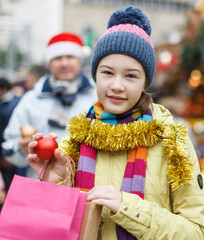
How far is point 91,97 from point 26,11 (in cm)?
3134

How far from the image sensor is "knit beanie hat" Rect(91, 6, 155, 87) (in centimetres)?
141

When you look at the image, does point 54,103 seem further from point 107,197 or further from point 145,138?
point 107,197

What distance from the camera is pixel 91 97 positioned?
2.79 m

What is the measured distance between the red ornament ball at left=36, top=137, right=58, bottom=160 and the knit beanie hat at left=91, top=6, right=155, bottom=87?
459 millimetres

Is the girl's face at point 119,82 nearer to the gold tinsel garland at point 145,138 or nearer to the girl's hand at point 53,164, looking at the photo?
the gold tinsel garland at point 145,138

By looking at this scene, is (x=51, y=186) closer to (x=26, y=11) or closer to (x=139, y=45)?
(x=139, y=45)

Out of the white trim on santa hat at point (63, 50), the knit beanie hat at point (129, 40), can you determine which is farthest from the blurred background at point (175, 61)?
the white trim on santa hat at point (63, 50)

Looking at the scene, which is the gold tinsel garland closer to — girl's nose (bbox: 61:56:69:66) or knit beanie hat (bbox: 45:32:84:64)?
girl's nose (bbox: 61:56:69:66)

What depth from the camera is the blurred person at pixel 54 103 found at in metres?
2.61

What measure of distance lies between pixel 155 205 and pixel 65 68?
1815 mm

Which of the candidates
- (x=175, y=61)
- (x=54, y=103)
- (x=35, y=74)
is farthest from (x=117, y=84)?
(x=175, y=61)

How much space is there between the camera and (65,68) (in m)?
2.80

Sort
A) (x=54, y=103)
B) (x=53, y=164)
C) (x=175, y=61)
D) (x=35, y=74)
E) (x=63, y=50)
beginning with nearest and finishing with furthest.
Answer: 1. (x=53, y=164)
2. (x=54, y=103)
3. (x=63, y=50)
4. (x=35, y=74)
5. (x=175, y=61)

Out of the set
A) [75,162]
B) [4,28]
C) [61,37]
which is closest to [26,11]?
[4,28]
